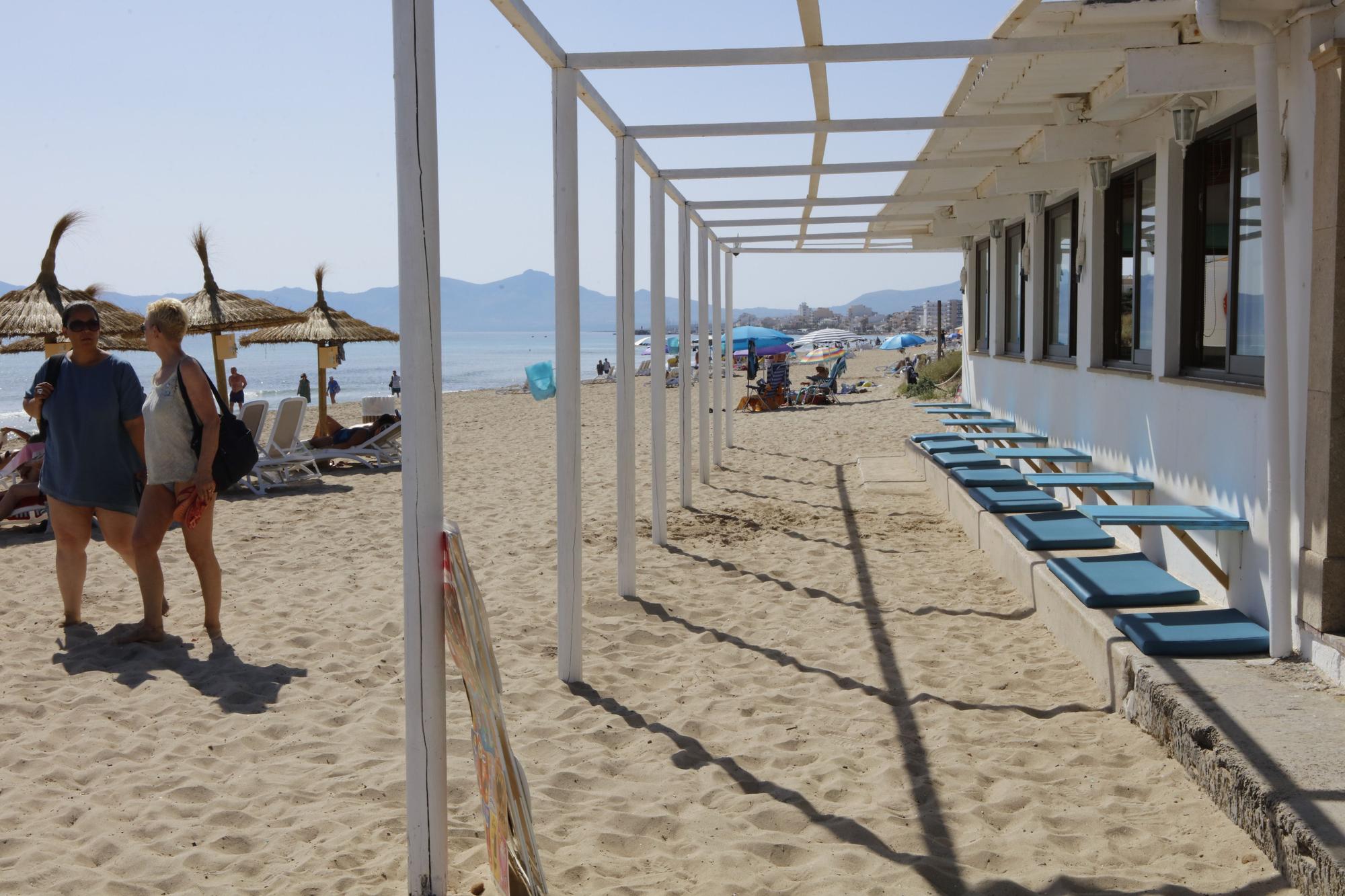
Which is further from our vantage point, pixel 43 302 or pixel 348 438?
pixel 348 438

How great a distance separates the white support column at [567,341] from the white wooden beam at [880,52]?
0.23 m

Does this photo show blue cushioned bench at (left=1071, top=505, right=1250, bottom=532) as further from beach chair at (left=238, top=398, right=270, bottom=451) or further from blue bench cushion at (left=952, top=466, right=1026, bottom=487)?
beach chair at (left=238, top=398, right=270, bottom=451)

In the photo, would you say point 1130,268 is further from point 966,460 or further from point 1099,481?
point 966,460

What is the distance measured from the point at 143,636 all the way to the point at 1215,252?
17.7 ft

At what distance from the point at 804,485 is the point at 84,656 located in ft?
24.2

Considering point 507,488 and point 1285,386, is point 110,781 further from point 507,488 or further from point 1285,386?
point 507,488

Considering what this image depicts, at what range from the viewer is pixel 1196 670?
3.95 metres

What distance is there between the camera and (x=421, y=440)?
260 centimetres

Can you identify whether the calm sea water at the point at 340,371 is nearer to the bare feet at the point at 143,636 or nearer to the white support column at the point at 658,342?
the white support column at the point at 658,342

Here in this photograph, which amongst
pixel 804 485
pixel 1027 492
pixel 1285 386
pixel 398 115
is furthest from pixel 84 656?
pixel 804 485

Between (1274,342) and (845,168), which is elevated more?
(845,168)

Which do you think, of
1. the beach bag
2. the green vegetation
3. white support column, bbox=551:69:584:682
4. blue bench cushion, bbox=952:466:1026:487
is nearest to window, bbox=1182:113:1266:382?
blue bench cushion, bbox=952:466:1026:487

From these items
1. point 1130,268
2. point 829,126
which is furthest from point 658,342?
→ point 1130,268

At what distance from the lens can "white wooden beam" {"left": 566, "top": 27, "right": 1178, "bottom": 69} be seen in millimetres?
4391
